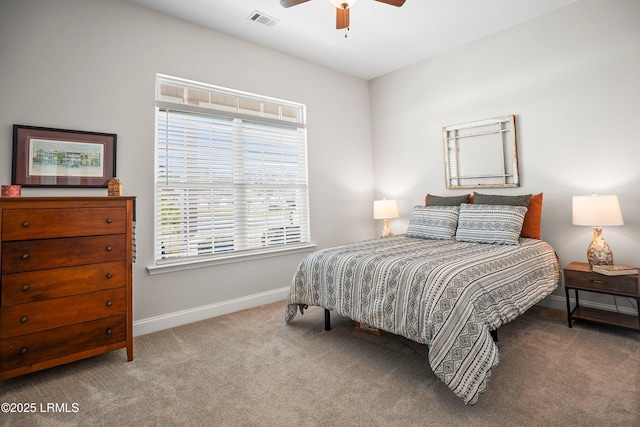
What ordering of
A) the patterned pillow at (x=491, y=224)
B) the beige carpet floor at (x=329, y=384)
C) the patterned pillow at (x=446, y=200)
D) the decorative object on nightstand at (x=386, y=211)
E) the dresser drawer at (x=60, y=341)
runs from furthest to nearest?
1. the decorative object on nightstand at (x=386, y=211)
2. the patterned pillow at (x=446, y=200)
3. the patterned pillow at (x=491, y=224)
4. the dresser drawer at (x=60, y=341)
5. the beige carpet floor at (x=329, y=384)

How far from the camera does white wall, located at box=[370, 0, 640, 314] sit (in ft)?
9.21

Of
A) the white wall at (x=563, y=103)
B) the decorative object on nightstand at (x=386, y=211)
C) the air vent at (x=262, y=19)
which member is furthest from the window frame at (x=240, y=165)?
the white wall at (x=563, y=103)

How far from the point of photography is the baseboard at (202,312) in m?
2.78

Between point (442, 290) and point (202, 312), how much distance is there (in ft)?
7.56

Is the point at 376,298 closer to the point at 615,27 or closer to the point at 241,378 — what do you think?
the point at 241,378

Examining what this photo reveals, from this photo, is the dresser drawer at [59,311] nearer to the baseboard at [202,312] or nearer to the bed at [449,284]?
the baseboard at [202,312]

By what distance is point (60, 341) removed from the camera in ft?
6.69

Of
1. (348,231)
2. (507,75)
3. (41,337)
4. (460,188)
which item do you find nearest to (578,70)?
(507,75)

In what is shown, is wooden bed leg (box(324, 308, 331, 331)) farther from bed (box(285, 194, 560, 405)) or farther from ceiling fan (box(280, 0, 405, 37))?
ceiling fan (box(280, 0, 405, 37))

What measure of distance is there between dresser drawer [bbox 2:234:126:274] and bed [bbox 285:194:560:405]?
1.41 m

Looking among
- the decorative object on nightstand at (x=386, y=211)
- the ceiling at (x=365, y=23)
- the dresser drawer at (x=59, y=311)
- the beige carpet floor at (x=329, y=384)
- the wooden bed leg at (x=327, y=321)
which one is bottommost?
the beige carpet floor at (x=329, y=384)

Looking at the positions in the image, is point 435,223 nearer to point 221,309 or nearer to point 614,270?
point 614,270

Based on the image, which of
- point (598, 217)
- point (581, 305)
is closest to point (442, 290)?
point (598, 217)

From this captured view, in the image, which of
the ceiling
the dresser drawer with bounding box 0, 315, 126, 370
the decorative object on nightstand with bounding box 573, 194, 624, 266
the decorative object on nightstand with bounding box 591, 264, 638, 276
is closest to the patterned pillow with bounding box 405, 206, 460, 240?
the decorative object on nightstand with bounding box 573, 194, 624, 266
